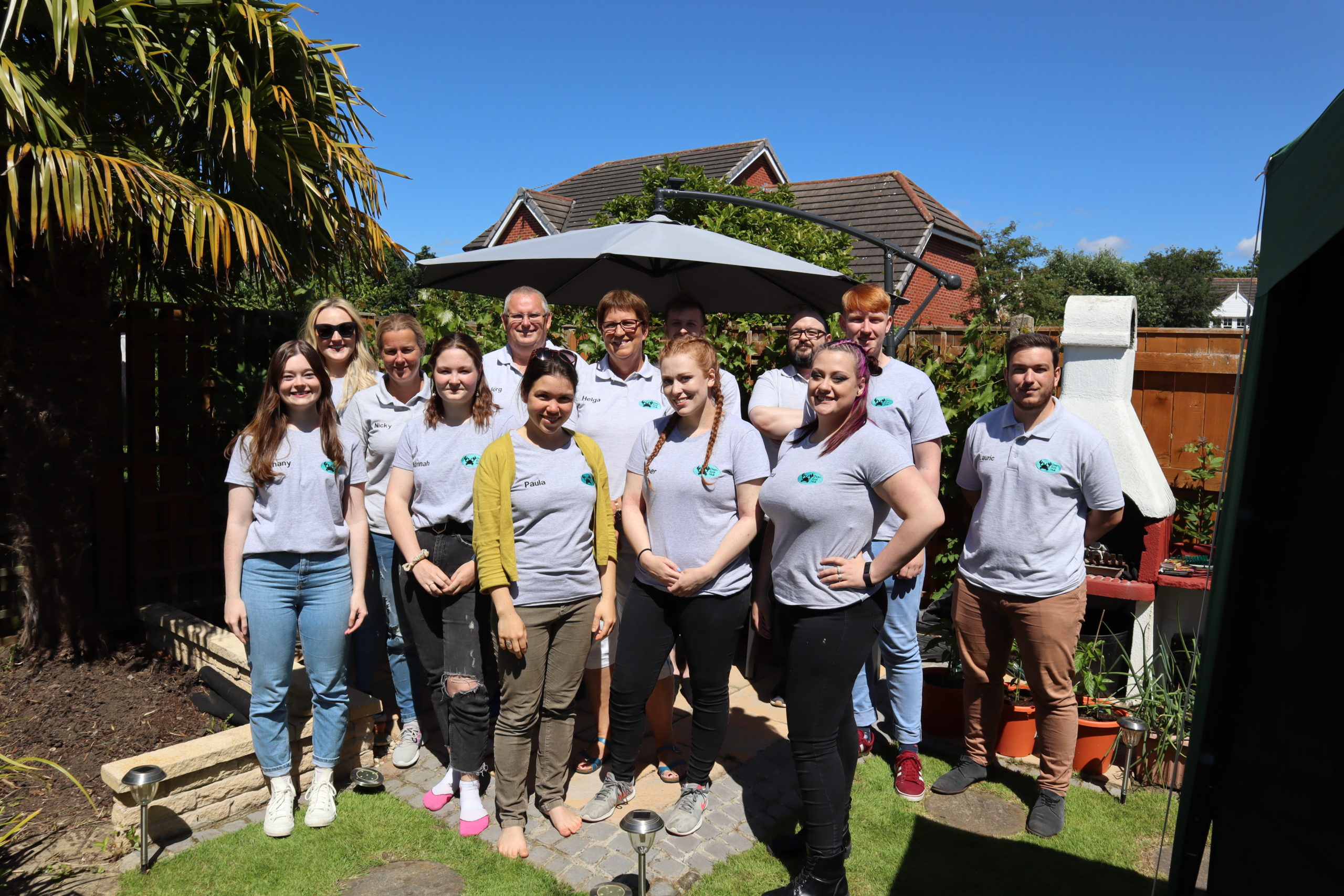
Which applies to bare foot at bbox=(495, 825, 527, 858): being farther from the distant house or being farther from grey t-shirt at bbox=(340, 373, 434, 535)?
the distant house

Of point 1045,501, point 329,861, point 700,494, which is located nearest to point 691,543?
point 700,494

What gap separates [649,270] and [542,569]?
2646 millimetres


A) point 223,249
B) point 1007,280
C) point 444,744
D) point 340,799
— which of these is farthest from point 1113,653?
point 1007,280

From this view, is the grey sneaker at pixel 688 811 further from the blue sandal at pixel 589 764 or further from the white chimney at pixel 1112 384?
the white chimney at pixel 1112 384

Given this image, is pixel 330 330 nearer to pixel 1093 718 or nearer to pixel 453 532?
pixel 453 532

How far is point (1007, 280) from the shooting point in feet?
102

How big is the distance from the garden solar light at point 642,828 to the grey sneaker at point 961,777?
171cm

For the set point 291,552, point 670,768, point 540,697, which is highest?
point 291,552

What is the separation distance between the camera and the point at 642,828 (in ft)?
9.40

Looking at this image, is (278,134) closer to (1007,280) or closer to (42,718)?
(42,718)

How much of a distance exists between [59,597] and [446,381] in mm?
2725

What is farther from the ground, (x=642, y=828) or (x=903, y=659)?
(x=903, y=659)

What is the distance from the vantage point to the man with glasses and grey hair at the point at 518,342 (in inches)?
164

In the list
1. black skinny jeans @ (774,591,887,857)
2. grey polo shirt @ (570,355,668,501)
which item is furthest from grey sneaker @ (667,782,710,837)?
grey polo shirt @ (570,355,668,501)
